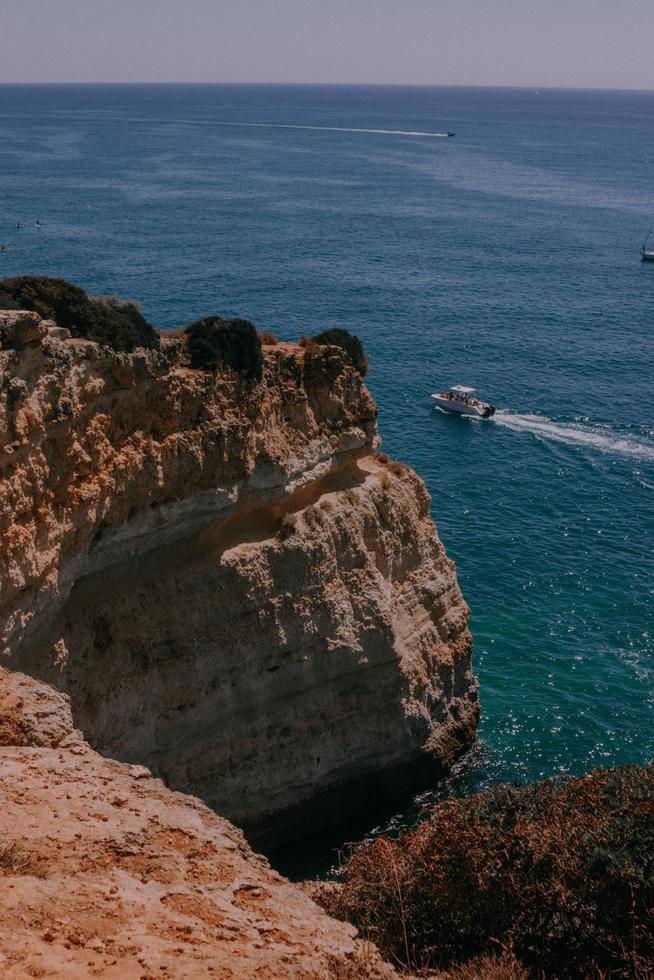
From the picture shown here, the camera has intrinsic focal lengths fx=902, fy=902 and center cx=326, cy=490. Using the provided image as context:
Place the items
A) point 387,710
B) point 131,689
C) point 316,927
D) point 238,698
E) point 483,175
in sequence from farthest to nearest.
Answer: point 483,175 < point 387,710 < point 238,698 < point 131,689 < point 316,927

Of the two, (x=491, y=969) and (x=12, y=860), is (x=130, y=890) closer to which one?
(x=12, y=860)

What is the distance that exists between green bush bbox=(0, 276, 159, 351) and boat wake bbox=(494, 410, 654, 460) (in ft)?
153

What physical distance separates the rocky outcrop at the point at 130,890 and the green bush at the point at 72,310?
1156 cm

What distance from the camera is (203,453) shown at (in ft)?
90.8

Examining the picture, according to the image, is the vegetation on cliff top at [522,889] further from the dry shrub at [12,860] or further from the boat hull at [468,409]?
the boat hull at [468,409]

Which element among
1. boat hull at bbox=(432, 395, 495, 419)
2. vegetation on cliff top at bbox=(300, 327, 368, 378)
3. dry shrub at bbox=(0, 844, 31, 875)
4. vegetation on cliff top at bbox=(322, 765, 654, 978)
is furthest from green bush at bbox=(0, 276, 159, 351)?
boat hull at bbox=(432, 395, 495, 419)

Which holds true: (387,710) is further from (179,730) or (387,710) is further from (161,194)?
(161,194)

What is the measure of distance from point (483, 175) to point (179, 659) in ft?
560

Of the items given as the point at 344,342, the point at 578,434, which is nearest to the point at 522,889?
→ the point at 344,342

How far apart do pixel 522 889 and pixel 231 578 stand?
13.3 meters

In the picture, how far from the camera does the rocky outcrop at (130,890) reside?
13.1m

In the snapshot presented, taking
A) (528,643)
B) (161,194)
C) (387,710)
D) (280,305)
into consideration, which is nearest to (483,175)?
(161,194)

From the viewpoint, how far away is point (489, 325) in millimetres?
90438

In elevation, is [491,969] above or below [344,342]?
below
